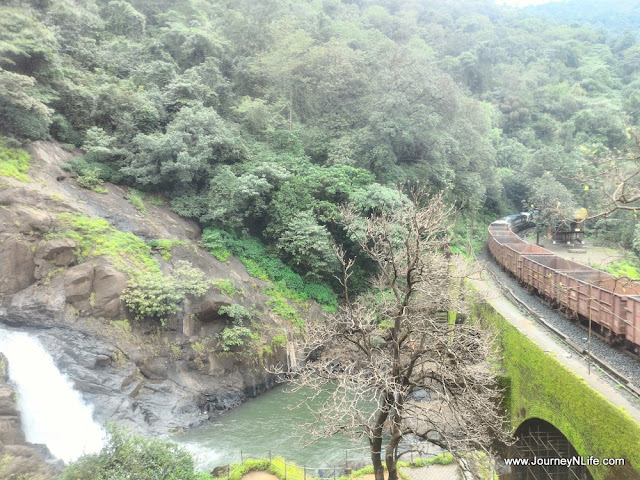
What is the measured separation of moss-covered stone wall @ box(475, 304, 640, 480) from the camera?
7.45 metres

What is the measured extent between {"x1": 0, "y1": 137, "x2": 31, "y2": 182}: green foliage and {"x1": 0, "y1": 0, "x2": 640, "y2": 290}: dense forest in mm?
269

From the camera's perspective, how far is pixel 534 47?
72.6 m

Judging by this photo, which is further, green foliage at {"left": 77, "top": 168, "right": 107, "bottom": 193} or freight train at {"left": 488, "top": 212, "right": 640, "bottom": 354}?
green foliage at {"left": 77, "top": 168, "right": 107, "bottom": 193}

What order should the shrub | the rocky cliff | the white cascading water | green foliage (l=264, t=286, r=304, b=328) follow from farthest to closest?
green foliage (l=264, t=286, r=304, b=328), the shrub, the rocky cliff, the white cascading water

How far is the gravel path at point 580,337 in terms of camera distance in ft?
34.4

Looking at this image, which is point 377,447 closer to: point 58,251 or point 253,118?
point 58,251

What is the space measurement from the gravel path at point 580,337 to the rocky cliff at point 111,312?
11282 millimetres

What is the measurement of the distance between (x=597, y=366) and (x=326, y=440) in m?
9.53

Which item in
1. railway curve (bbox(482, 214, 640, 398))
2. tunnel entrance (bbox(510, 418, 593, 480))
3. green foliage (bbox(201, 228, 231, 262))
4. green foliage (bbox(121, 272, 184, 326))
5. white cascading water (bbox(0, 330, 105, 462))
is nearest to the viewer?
railway curve (bbox(482, 214, 640, 398))

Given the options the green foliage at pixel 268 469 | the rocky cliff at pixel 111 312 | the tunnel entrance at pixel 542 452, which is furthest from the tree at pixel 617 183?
the rocky cliff at pixel 111 312

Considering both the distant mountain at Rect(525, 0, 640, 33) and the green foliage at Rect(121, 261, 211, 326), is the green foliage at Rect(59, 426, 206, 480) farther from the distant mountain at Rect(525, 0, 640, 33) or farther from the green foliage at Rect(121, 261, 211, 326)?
the distant mountain at Rect(525, 0, 640, 33)

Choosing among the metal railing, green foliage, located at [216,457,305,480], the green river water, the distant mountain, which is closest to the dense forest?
the green river water

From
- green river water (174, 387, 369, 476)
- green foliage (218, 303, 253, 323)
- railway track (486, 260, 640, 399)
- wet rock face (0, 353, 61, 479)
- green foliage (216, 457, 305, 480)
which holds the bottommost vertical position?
green river water (174, 387, 369, 476)

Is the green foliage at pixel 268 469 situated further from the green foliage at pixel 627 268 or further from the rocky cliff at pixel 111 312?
the green foliage at pixel 627 268
